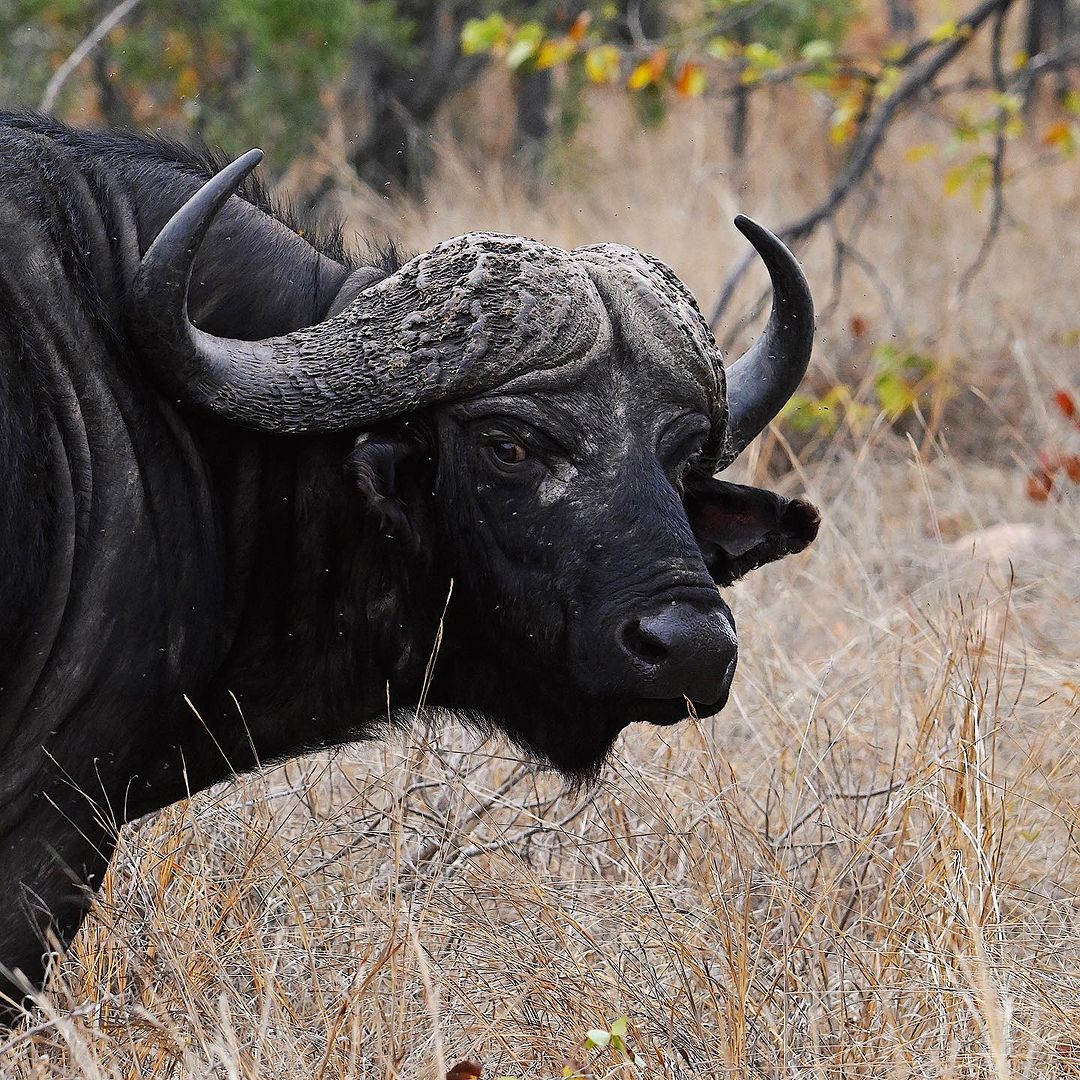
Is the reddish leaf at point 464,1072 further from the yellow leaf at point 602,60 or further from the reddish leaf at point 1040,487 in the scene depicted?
the yellow leaf at point 602,60

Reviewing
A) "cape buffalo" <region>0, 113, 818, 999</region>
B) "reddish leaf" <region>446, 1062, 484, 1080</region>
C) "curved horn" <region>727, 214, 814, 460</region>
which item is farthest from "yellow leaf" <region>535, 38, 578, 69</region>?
"reddish leaf" <region>446, 1062, 484, 1080</region>

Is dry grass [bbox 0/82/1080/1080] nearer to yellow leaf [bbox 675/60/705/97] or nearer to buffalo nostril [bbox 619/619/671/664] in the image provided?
buffalo nostril [bbox 619/619/671/664]

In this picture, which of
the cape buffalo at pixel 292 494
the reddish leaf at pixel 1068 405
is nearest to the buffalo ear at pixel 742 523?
the cape buffalo at pixel 292 494

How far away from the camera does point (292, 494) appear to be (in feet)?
10.1

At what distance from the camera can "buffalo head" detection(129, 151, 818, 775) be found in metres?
2.85

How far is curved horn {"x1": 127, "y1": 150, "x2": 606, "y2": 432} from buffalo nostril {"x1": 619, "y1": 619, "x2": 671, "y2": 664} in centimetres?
54

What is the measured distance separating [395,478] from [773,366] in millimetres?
981

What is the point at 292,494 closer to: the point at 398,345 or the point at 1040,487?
the point at 398,345

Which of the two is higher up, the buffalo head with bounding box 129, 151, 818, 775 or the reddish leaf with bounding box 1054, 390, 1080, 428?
the buffalo head with bounding box 129, 151, 818, 775

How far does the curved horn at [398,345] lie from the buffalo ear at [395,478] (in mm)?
65

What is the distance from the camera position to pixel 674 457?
3078 millimetres

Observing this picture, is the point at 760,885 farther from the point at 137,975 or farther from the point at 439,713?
the point at 137,975

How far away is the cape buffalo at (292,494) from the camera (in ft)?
9.24

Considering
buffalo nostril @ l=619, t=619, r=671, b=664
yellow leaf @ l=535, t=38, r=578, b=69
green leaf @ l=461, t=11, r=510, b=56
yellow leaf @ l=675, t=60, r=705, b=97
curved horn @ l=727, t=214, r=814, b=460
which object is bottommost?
yellow leaf @ l=675, t=60, r=705, b=97
